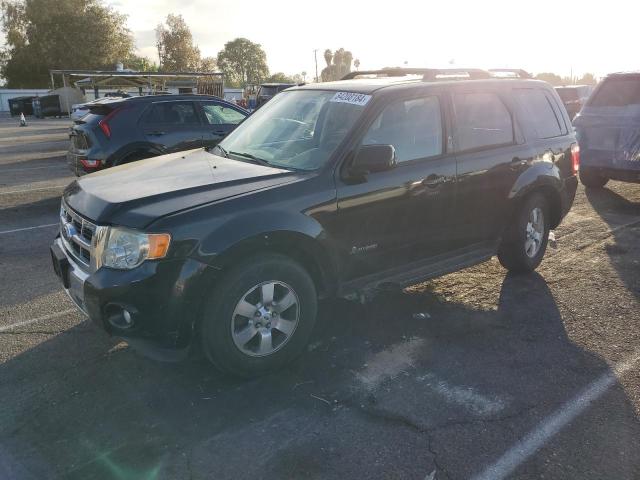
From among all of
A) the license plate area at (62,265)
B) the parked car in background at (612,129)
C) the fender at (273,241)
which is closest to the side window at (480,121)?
the fender at (273,241)

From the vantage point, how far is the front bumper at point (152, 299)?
297 cm

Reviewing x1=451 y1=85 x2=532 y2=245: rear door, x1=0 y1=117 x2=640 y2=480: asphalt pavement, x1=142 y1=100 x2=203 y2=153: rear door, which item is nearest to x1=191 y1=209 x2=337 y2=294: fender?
x1=0 y1=117 x2=640 y2=480: asphalt pavement

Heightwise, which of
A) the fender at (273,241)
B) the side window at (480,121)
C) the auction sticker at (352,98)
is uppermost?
the auction sticker at (352,98)

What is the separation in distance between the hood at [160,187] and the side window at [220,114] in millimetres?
5497

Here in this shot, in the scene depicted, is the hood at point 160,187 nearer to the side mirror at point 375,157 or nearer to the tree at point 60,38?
the side mirror at point 375,157

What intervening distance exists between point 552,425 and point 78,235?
10.0 feet

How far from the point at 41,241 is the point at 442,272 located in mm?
4943

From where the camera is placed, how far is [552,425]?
2.98 metres

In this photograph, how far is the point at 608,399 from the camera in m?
3.23

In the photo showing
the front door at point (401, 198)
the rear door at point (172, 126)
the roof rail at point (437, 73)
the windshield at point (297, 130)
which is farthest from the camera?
the rear door at point (172, 126)

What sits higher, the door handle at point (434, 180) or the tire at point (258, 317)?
the door handle at point (434, 180)

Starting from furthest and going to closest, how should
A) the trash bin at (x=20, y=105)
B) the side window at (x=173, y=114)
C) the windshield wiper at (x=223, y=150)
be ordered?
the trash bin at (x=20, y=105) → the side window at (x=173, y=114) → the windshield wiper at (x=223, y=150)

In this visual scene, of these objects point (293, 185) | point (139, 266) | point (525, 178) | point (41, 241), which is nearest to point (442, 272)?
point (525, 178)

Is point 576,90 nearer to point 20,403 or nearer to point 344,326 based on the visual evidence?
point 344,326
